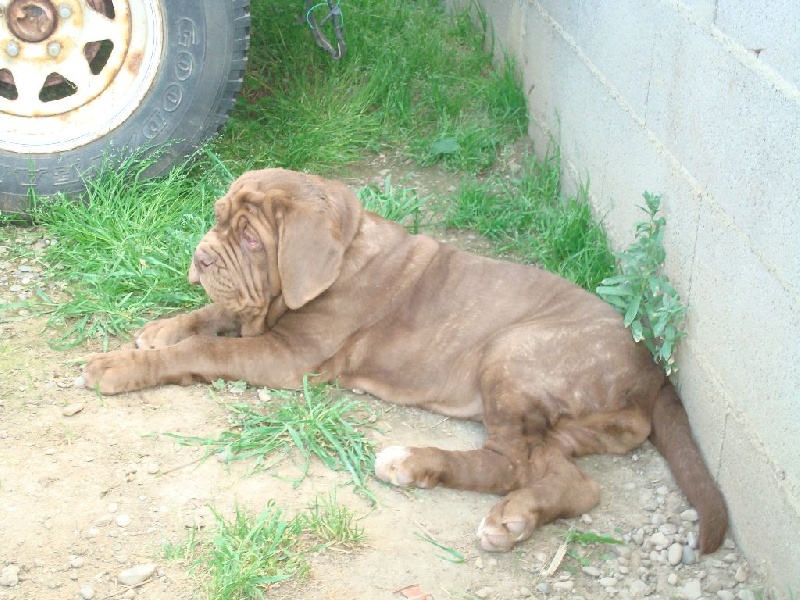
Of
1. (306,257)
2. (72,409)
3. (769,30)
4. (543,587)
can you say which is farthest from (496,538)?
(769,30)

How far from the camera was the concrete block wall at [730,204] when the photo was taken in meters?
3.10

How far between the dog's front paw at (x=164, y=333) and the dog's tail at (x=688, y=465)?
181 centimetres

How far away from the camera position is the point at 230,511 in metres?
3.44

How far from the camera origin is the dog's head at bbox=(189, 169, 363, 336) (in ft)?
12.7

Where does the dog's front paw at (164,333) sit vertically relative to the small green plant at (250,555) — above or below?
above

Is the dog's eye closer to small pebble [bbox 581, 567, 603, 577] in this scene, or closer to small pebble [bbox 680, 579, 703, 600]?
small pebble [bbox 581, 567, 603, 577]

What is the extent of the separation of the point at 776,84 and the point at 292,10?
149 inches

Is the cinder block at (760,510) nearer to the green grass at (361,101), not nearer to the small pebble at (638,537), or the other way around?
the small pebble at (638,537)

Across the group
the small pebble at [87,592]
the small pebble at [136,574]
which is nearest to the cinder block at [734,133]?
the small pebble at [136,574]

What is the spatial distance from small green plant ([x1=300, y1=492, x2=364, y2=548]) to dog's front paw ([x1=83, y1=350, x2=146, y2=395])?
94 centimetres

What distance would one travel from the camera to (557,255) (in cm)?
493

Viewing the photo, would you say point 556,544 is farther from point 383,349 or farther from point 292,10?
point 292,10

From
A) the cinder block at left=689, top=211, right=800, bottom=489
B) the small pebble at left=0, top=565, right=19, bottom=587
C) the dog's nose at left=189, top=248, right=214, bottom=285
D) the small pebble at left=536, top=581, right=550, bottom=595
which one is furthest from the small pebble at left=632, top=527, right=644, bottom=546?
the small pebble at left=0, top=565, right=19, bottom=587

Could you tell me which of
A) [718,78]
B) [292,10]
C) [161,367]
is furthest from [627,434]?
[292,10]
